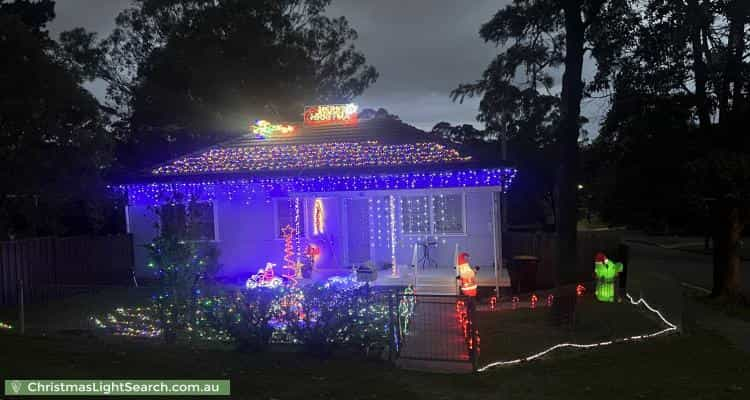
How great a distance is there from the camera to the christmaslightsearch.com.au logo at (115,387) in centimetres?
599

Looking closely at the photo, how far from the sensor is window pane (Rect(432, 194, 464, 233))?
15453mm

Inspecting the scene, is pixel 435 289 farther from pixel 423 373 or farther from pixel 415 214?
pixel 423 373

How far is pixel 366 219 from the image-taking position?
1634cm

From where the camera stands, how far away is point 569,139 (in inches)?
571

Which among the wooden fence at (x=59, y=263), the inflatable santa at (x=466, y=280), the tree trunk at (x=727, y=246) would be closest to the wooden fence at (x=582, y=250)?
the tree trunk at (x=727, y=246)

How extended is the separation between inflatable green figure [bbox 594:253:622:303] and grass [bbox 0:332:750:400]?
3.51 metres

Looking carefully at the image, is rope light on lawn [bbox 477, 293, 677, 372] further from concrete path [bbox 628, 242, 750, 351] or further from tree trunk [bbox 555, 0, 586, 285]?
tree trunk [bbox 555, 0, 586, 285]

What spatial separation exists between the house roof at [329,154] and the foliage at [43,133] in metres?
1.96

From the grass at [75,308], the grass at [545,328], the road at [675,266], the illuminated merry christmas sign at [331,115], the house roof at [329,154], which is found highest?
the illuminated merry christmas sign at [331,115]

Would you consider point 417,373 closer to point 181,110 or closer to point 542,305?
point 542,305

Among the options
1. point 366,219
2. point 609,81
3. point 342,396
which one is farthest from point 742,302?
point 342,396

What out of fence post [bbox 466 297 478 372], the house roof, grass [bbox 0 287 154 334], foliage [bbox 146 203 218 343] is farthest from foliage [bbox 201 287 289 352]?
the house roof

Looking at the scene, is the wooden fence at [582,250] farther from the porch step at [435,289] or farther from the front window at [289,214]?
the front window at [289,214]

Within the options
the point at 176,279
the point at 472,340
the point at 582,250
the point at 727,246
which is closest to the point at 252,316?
the point at 176,279
